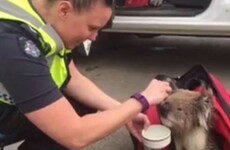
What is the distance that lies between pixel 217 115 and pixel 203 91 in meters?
0.11

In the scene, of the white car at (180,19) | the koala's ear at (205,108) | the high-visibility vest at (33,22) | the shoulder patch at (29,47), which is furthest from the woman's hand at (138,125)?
the white car at (180,19)

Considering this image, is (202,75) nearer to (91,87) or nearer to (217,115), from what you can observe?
(217,115)

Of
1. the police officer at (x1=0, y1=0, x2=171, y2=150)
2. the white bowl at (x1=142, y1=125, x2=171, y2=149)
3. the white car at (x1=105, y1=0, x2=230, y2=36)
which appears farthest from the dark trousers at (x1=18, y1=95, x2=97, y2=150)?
the white car at (x1=105, y1=0, x2=230, y2=36)

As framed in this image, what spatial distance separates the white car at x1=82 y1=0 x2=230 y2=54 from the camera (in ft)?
10.7

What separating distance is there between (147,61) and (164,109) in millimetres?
1687

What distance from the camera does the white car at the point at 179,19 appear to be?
3.26 m

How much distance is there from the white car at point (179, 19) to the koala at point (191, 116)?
1053 mm

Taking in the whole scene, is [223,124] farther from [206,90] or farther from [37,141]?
[37,141]

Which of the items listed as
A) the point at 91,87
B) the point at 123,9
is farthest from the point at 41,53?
the point at 123,9

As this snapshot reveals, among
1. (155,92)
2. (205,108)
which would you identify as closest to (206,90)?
(205,108)

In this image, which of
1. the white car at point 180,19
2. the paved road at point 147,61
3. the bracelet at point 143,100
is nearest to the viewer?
the bracelet at point 143,100

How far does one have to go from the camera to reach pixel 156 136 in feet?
6.90

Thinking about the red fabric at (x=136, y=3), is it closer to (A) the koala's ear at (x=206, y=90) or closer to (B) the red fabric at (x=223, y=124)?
(A) the koala's ear at (x=206, y=90)

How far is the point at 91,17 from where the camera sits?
1.62m
